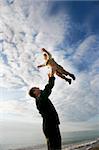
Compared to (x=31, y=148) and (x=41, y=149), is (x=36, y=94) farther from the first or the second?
(x=31, y=148)

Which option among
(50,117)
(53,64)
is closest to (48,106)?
(50,117)

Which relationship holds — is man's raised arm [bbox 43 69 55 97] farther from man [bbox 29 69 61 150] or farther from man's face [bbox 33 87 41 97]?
man's face [bbox 33 87 41 97]

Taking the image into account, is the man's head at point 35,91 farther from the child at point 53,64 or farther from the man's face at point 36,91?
the child at point 53,64

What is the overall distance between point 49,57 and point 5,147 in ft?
27.8

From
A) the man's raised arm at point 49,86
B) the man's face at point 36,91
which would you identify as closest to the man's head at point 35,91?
the man's face at point 36,91

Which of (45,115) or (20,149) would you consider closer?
(45,115)

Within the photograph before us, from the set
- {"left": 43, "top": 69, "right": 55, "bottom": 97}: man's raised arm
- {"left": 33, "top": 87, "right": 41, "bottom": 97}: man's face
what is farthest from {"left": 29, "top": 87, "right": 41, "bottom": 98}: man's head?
{"left": 43, "top": 69, "right": 55, "bottom": 97}: man's raised arm

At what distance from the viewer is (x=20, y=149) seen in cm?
1396

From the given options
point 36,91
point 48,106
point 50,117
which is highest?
point 36,91

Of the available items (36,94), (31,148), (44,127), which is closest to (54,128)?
(44,127)

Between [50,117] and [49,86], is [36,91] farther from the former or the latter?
[50,117]

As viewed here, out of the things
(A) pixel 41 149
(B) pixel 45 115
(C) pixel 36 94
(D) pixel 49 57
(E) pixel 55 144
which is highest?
(A) pixel 41 149

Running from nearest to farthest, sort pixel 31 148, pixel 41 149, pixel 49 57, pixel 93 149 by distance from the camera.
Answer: pixel 49 57 < pixel 93 149 < pixel 41 149 < pixel 31 148

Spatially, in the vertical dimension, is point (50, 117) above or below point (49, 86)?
below
